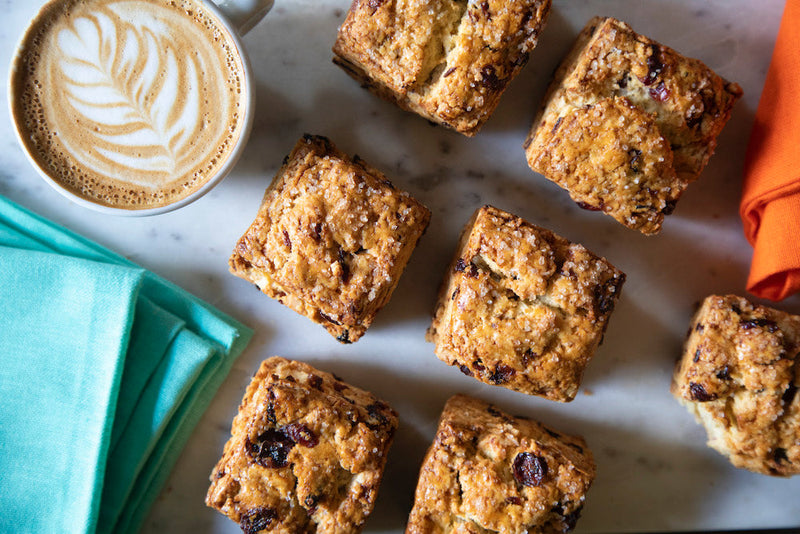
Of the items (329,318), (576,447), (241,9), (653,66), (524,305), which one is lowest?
(576,447)

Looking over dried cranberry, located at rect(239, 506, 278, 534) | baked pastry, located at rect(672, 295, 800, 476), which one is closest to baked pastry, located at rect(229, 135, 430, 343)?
dried cranberry, located at rect(239, 506, 278, 534)

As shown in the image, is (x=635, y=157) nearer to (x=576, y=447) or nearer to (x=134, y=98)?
(x=576, y=447)

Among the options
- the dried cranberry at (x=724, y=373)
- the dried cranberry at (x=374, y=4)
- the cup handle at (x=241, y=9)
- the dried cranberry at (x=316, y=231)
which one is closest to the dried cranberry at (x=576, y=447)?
the dried cranberry at (x=724, y=373)

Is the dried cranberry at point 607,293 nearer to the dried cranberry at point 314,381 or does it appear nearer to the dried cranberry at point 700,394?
the dried cranberry at point 700,394

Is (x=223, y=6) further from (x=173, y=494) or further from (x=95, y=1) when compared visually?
(x=173, y=494)

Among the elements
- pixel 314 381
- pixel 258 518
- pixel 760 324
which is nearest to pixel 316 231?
pixel 314 381

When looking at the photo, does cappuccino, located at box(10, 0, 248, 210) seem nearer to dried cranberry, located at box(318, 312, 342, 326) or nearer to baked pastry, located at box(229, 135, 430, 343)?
baked pastry, located at box(229, 135, 430, 343)

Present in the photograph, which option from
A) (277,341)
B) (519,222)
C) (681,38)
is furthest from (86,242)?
(681,38)
